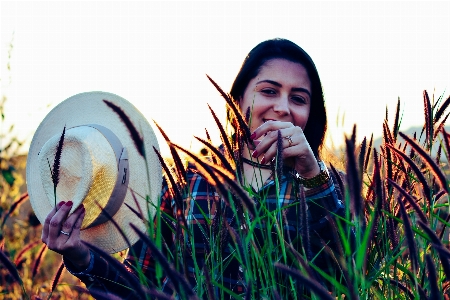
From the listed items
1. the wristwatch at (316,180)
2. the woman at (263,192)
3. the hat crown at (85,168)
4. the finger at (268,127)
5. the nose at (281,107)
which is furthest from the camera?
the nose at (281,107)

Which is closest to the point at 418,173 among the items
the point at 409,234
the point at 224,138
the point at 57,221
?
the point at 409,234

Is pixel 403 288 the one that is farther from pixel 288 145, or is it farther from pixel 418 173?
pixel 288 145

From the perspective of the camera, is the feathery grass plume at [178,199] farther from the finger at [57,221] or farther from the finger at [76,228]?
the finger at [76,228]

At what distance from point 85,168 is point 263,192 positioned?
1316 mm

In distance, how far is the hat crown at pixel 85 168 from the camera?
2.46 metres

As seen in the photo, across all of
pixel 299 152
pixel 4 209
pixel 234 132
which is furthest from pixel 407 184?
pixel 4 209

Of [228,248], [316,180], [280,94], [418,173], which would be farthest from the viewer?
[280,94]

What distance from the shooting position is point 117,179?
102 inches

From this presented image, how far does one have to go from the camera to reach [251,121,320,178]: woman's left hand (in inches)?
63.2

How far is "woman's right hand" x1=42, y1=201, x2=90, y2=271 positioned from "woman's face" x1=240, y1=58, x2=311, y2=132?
3.45 ft

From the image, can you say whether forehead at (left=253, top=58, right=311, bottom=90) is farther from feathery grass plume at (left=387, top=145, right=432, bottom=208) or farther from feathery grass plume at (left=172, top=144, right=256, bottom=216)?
feathery grass plume at (left=172, top=144, right=256, bottom=216)

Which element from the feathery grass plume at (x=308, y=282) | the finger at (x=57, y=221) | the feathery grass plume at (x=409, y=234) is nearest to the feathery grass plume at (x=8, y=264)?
the feathery grass plume at (x=308, y=282)

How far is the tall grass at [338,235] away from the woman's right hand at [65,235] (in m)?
0.76

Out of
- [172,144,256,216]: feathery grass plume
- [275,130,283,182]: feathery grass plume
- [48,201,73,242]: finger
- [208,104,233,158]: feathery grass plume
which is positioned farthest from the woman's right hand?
[172,144,256,216]: feathery grass plume
